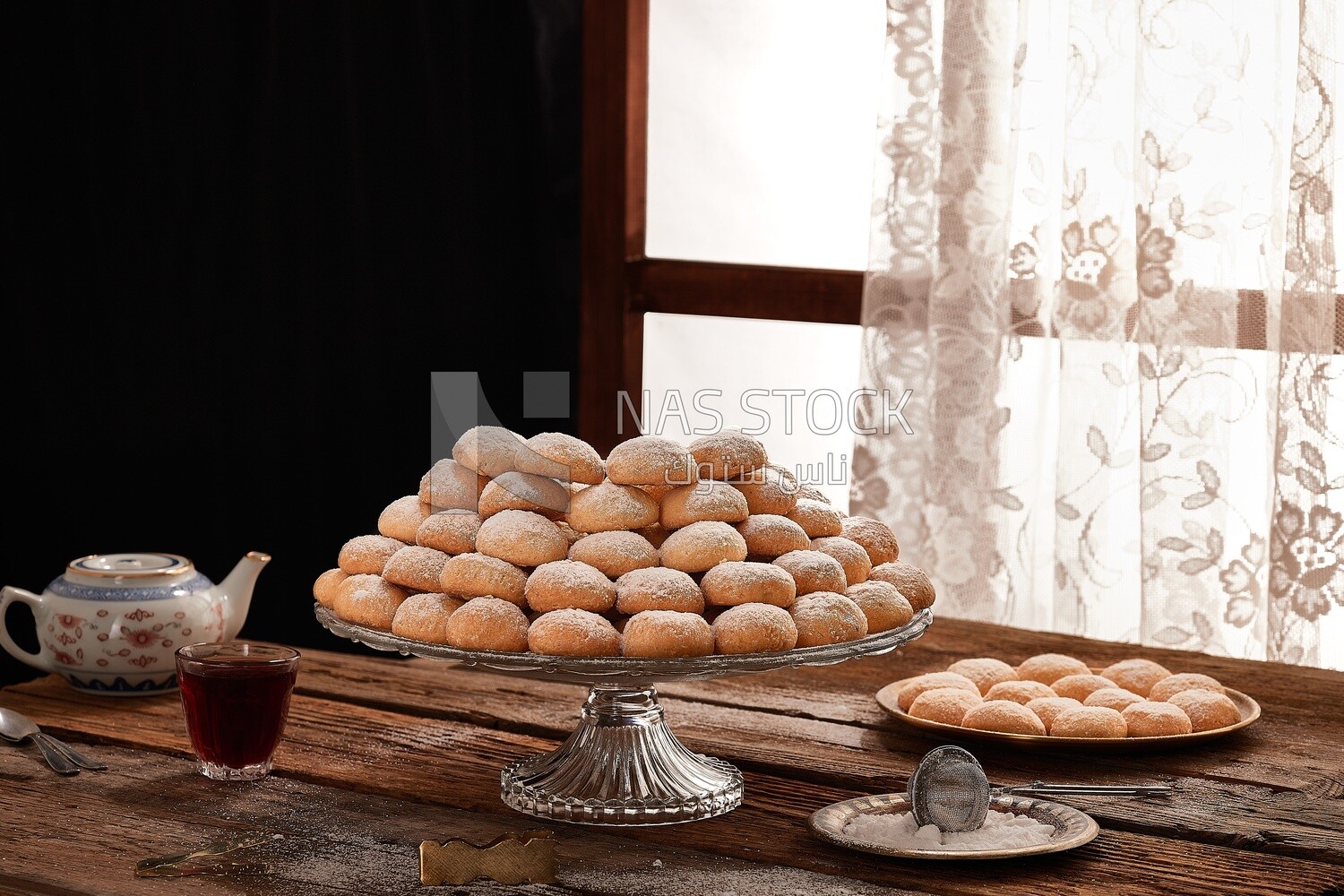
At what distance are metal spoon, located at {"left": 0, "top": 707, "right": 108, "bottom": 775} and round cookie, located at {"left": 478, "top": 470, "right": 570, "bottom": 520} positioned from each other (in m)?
0.41

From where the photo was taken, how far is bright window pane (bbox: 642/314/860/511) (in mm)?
3010

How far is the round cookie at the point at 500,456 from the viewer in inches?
48.1

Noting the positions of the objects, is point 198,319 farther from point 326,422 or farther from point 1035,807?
point 1035,807

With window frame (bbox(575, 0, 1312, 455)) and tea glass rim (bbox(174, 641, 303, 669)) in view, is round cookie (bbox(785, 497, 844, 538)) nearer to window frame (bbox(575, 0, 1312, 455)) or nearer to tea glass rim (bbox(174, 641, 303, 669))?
tea glass rim (bbox(174, 641, 303, 669))

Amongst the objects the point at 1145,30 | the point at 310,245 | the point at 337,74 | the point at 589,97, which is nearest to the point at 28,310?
the point at 310,245

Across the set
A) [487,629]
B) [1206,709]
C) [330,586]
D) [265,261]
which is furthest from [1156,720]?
[265,261]

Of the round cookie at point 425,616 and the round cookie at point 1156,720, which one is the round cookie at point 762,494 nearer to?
the round cookie at point 425,616

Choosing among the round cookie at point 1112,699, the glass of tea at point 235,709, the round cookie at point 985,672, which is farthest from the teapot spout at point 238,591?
the round cookie at point 1112,699

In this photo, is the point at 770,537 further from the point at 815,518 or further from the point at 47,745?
the point at 47,745

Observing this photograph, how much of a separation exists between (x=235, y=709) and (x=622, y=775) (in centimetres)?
32

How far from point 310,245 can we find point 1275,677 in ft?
6.42

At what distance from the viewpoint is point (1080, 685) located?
1451mm

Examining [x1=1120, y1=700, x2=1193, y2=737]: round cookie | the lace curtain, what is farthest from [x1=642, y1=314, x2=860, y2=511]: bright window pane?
[x1=1120, y1=700, x2=1193, y2=737]: round cookie

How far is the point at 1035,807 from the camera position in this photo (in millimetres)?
1163
